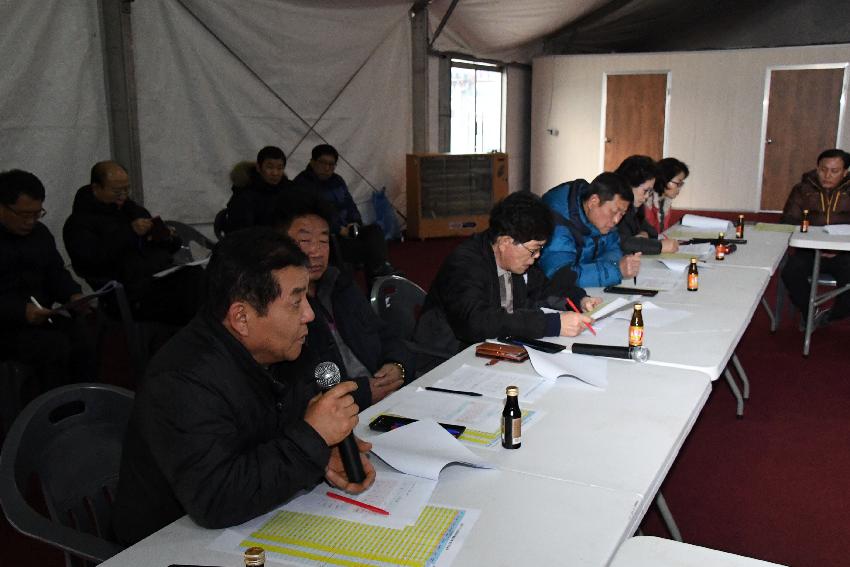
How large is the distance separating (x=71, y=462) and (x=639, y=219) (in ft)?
13.3

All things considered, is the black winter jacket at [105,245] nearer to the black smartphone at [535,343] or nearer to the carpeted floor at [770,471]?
the carpeted floor at [770,471]

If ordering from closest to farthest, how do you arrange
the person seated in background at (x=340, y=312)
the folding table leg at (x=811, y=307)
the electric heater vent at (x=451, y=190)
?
1. the person seated in background at (x=340, y=312)
2. the folding table leg at (x=811, y=307)
3. the electric heater vent at (x=451, y=190)

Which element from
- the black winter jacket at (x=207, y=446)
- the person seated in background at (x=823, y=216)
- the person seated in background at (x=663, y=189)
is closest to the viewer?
the black winter jacket at (x=207, y=446)

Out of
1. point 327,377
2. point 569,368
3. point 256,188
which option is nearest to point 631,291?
point 569,368

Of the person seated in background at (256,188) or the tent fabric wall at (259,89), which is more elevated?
the tent fabric wall at (259,89)

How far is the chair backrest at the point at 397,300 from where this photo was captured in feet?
10.9

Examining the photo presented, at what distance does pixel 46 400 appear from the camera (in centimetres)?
171

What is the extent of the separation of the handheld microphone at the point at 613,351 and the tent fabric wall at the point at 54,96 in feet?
13.7

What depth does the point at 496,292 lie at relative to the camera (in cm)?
291

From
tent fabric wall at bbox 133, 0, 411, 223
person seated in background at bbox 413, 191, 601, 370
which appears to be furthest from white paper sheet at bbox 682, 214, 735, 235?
tent fabric wall at bbox 133, 0, 411, 223

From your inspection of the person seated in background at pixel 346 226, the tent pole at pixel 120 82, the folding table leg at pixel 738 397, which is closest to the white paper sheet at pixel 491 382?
the folding table leg at pixel 738 397

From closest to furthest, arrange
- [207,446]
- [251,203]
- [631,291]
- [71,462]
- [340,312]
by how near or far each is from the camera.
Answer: [207,446] → [71,462] → [340,312] → [631,291] → [251,203]

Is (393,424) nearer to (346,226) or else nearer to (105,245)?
(105,245)

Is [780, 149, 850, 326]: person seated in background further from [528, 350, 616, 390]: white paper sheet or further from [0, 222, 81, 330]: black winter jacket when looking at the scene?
[0, 222, 81, 330]: black winter jacket
